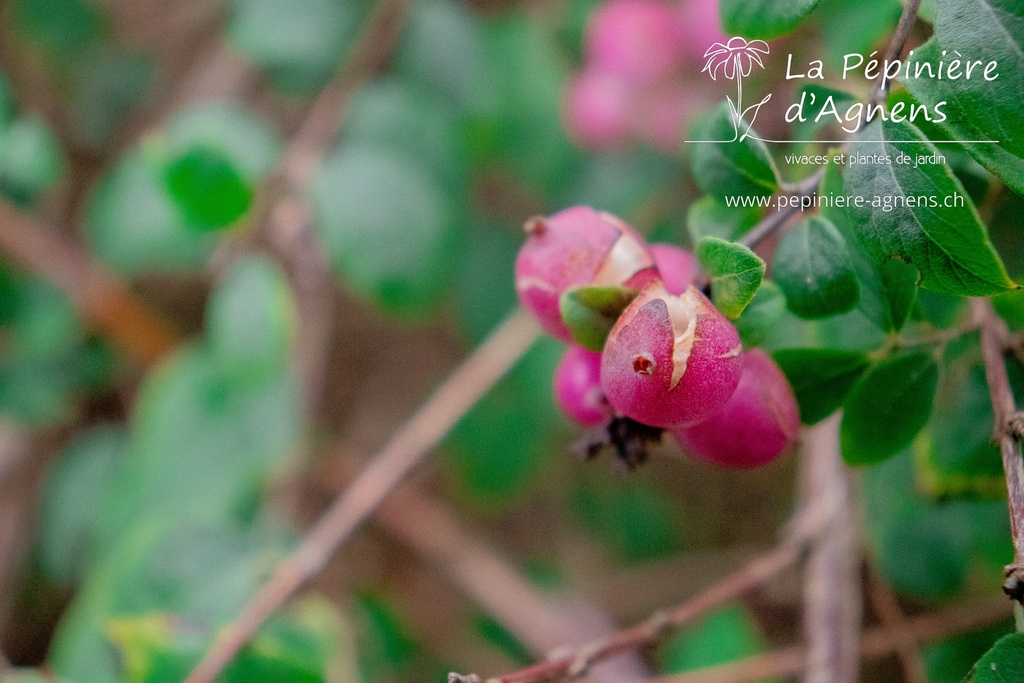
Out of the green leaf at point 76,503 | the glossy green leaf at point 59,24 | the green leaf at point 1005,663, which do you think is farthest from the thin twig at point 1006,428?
the glossy green leaf at point 59,24

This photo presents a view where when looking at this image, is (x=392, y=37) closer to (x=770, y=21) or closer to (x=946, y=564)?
(x=770, y=21)

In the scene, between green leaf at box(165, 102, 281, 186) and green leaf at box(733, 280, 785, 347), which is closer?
green leaf at box(733, 280, 785, 347)

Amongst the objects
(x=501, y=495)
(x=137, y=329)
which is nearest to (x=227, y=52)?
(x=137, y=329)

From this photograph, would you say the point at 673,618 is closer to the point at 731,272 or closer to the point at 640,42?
the point at 731,272

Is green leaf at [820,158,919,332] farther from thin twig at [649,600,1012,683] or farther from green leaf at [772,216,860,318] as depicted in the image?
thin twig at [649,600,1012,683]

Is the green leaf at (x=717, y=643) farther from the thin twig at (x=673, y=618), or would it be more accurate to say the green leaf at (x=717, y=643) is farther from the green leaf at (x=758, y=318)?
the green leaf at (x=758, y=318)

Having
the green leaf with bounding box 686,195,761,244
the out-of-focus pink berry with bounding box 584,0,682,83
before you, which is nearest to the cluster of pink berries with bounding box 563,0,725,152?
the out-of-focus pink berry with bounding box 584,0,682,83
